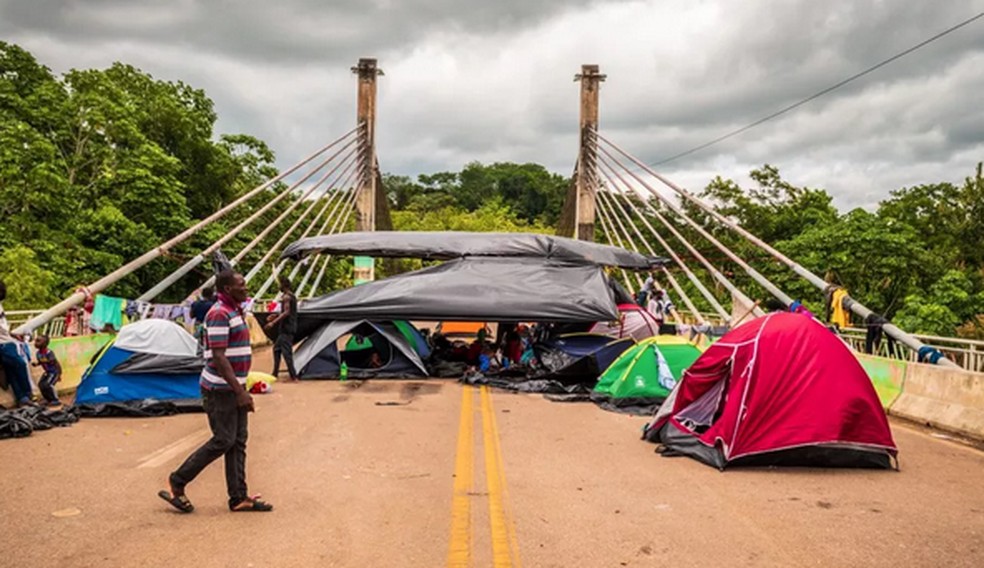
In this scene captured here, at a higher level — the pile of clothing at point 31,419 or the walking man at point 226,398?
the walking man at point 226,398

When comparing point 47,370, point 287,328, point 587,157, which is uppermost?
point 587,157

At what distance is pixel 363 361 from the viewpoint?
48.8 feet

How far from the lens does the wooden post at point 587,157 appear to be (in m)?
29.2

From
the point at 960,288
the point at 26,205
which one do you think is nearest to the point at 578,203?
the point at 960,288

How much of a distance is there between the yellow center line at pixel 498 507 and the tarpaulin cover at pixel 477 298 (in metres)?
5.06

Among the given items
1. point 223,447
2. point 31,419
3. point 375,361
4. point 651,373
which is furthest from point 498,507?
point 375,361

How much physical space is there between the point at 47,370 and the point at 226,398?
588 centimetres

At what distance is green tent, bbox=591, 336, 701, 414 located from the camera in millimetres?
10594

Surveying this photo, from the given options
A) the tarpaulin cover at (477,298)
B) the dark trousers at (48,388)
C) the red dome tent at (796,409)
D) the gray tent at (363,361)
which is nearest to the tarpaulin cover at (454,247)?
the tarpaulin cover at (477,298)

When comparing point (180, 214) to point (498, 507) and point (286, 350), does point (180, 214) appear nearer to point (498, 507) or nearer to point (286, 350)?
point (286, 350)

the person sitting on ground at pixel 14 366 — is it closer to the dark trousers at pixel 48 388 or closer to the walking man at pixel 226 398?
the dark trousers at pixel 48 388

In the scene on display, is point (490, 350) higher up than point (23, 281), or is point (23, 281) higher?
point (23, 281)

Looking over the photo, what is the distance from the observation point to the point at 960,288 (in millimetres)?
22469

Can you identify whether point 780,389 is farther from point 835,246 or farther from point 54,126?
point 54,126
